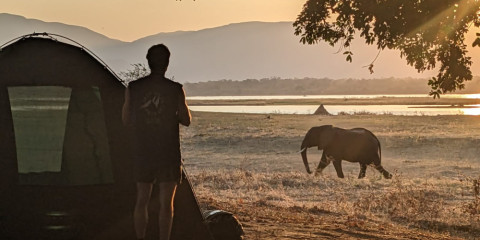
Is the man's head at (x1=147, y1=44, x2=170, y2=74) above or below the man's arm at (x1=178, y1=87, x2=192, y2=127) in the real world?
above

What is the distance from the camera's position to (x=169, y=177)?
8.25 metres

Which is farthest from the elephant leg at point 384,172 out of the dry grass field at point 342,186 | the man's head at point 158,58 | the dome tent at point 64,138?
the man's head at point 158,58

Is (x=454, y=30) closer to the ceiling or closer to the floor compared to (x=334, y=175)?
closer to the ceiling

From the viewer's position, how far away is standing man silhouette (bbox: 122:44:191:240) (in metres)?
8.21

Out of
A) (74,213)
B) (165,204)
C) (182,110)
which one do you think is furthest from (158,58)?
(74,213)

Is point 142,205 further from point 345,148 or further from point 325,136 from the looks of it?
point 325,136

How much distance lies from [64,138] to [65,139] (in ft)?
0.06

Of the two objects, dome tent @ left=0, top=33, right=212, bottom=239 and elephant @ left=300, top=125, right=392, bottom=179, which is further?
elephant @ left=300, top=125, right=392, bottom=179

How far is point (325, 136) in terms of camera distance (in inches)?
1008

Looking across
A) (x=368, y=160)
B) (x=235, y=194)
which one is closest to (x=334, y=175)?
(x=368, y=160)

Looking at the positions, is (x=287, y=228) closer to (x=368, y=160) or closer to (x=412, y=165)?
(x=368, y=160)

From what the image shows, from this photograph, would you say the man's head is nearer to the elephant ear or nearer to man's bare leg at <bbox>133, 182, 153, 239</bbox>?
man's bare leg at <bbox>133, 182, 153, 239</bbox>

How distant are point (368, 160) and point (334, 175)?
1.10m

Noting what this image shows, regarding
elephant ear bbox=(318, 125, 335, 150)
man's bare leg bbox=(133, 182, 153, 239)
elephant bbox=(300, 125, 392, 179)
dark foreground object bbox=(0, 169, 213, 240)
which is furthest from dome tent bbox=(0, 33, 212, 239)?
elephant ear bbox=(318, 125, 335, 150)
